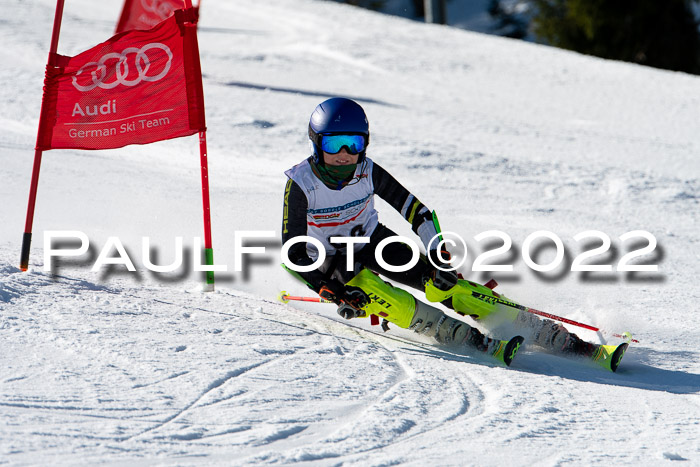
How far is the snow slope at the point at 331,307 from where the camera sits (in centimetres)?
313

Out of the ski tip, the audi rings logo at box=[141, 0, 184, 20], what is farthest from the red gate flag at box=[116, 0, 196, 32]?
the ski tip

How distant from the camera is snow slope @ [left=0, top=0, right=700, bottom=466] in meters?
3.13

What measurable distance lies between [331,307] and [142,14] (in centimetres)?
689

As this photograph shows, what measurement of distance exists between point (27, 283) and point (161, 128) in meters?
1.31

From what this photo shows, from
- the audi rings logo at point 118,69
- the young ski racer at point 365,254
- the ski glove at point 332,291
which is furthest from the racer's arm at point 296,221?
the audi rings logo at point 118,69

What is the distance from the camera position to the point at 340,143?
4.66 m

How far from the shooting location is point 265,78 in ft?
40.0

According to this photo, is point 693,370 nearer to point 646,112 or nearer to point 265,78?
point 646,112

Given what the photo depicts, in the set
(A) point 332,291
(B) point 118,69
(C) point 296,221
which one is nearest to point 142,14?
(B) point 118,69

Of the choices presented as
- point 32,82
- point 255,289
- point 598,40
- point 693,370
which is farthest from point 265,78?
point 598,40

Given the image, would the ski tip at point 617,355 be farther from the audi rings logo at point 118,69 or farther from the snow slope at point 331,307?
the audi rings logo at point 118,69

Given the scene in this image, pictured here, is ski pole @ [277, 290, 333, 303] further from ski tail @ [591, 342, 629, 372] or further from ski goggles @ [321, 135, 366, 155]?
ski tail @ [591, 342, 629, 372]

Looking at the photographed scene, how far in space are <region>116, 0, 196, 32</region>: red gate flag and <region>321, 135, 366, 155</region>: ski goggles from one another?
6409 millimetres

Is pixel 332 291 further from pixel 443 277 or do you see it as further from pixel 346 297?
pixel 443 277
